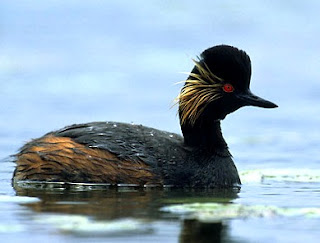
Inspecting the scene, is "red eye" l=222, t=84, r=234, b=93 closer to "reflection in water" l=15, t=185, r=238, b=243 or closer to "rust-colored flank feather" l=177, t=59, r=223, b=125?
"rust-colored flank feather" l=177, t=59, r=223, b=125

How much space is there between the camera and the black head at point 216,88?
611 inches

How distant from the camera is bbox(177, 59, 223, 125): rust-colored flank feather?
51.7ft

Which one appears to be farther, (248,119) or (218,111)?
(248,119)

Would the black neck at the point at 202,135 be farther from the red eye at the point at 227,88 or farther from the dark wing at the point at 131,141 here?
the red eye at the point at 227,88

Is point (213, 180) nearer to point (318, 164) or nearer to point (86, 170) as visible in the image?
point (86, 170)

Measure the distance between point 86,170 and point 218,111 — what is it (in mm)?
2081

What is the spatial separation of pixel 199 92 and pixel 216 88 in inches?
9.5

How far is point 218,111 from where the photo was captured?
1609 cm

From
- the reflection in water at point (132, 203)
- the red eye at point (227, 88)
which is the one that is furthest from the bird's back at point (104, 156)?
the red eye at point (227, 88)

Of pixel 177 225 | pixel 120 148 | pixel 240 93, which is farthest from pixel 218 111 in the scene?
pixel 177 225

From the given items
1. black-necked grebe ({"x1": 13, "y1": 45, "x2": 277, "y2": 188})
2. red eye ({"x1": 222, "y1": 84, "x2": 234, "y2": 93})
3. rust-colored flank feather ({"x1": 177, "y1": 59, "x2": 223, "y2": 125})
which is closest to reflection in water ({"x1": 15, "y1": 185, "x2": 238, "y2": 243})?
black-necked grebe ({"x1": 13, "y1": 45, "x2": 277, "y2": 188})

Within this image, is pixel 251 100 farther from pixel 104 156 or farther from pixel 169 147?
pixel 104 156

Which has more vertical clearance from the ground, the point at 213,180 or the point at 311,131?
the point at 311,131

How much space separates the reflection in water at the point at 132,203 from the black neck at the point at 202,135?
95cm
